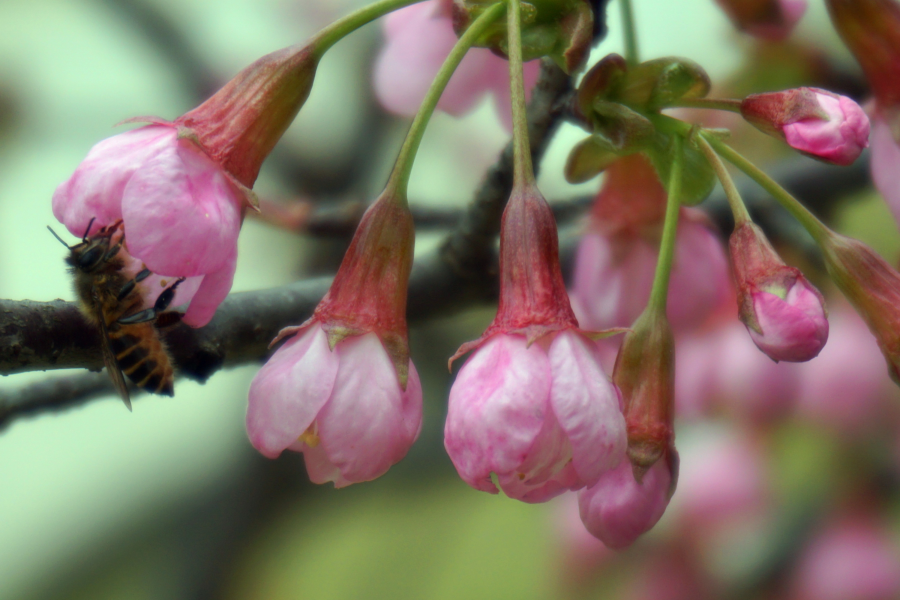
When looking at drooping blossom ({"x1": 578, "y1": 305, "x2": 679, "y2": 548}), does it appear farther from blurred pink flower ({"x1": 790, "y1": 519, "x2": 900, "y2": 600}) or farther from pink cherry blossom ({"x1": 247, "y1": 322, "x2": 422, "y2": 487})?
blurred pink flower ({"x1": 790, "y1": 519, "x2": 900, "y2": 600})

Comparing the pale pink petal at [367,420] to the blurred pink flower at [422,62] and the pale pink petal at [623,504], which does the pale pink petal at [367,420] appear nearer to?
the pale pink petal at [623,504]

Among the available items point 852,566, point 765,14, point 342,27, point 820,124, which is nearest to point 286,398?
point 342,27

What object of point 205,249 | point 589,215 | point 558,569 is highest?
point 205,249

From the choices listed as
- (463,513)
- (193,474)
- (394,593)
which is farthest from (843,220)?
(463,513)

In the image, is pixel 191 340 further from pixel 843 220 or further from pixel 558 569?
pixel 558 569

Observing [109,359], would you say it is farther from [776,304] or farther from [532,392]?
[776,304]

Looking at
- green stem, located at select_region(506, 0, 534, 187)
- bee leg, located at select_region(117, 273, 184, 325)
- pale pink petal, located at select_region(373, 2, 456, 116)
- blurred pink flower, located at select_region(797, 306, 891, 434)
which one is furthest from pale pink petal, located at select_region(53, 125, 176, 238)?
blurred pink flower, located at select_region(797, 306, 891, 434)

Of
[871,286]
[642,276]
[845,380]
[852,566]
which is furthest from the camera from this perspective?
[852,566]
